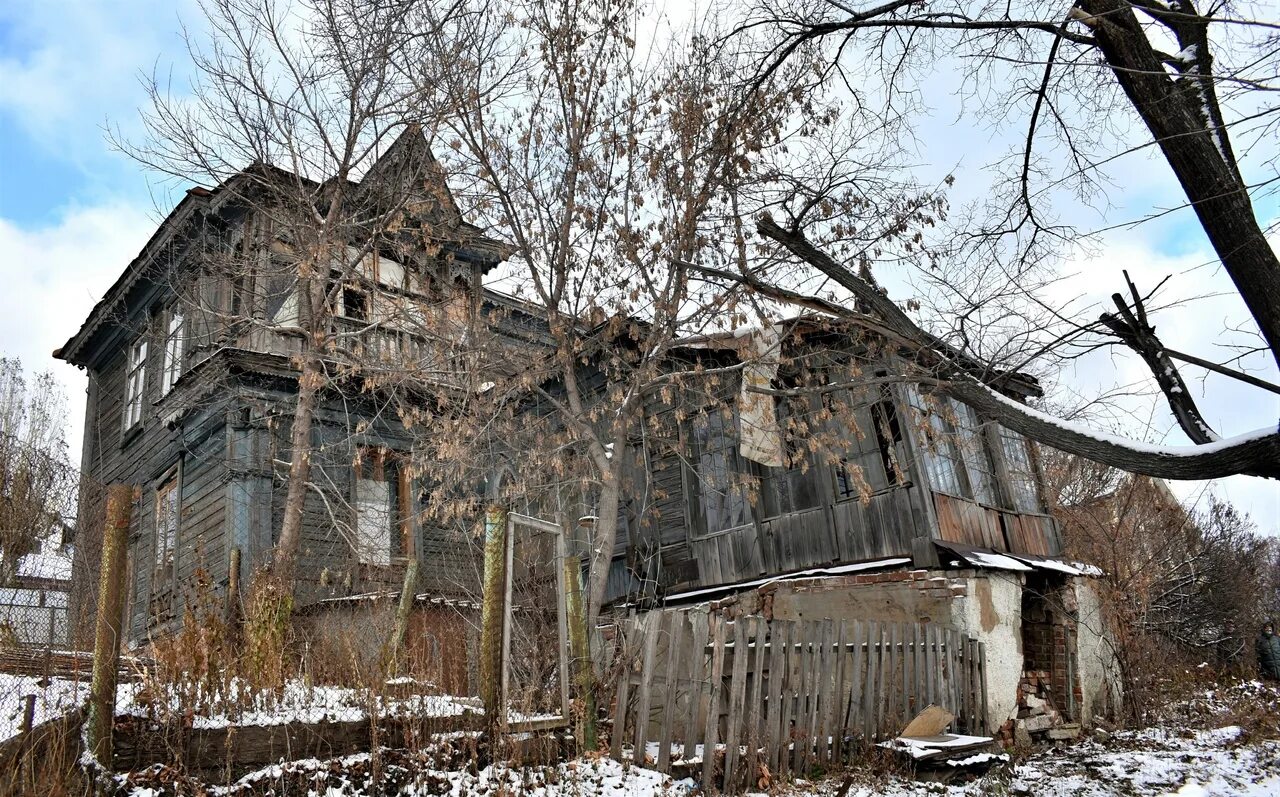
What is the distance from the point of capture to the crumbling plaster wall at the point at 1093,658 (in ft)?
40.4

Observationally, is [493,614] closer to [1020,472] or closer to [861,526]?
[861,526]

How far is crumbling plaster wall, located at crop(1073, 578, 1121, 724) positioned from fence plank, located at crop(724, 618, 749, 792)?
293 inches

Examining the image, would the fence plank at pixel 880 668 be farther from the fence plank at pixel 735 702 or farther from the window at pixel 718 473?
the window at pixel 718 473

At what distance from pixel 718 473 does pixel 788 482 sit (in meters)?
1.25

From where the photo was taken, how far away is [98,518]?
57.0ft

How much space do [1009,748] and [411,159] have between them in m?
11.5

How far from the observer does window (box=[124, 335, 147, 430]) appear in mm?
17422

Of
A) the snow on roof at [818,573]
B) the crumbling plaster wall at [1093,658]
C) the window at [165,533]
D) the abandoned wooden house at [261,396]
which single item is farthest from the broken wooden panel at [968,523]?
the window at [165,533]

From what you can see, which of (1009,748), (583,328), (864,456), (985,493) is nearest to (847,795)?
(1009,748)

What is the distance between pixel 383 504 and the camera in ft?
52.9

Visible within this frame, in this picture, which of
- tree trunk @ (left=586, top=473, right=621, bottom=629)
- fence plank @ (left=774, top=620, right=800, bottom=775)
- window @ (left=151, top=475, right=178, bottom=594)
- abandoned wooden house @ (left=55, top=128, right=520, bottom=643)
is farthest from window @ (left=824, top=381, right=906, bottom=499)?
window @ (left=151, top=475, right=178, bottom=594)

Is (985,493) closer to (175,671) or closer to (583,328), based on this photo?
(583,328)

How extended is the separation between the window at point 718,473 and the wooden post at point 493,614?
657cm

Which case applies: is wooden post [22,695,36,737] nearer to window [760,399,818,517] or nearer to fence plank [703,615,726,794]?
fence plank [703,615,726,794]
